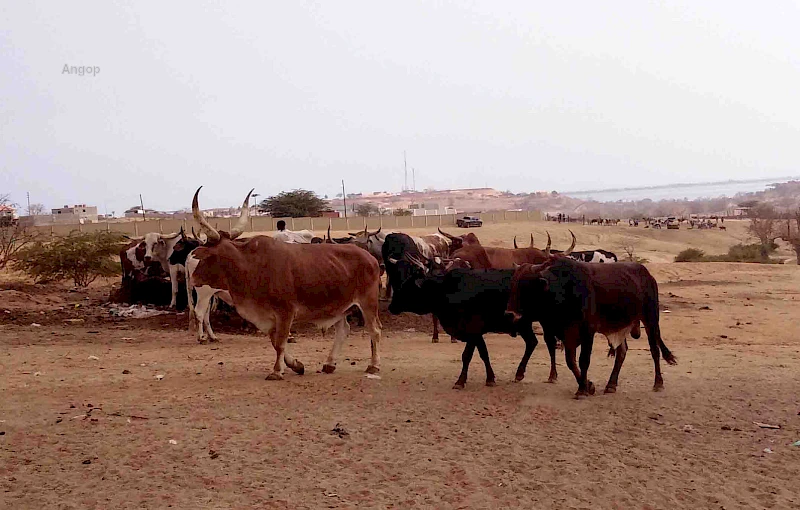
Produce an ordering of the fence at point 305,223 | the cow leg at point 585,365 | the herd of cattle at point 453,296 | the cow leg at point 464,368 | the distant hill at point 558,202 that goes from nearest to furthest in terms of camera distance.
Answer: the cow leg at point 585,365
the herd of cattle at point 453,296
the cow leg at point 464,368
the fence at point 305,223
the distant hill at point 558,202

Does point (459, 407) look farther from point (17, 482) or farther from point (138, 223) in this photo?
point (138, 223)

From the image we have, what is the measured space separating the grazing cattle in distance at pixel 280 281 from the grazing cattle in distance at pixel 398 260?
6.62 feet

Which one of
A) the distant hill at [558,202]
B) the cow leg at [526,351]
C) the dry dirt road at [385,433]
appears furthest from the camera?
the distant hill at [558,202]

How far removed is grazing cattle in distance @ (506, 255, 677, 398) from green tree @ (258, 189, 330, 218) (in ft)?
177

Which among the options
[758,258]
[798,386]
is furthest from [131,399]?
[758,258]

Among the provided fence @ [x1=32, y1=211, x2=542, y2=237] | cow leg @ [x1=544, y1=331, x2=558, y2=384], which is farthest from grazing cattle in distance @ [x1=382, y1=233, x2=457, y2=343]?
fence @ [x1=32, y1=211, x2=542, y2=237]

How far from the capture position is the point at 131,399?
27.5ft

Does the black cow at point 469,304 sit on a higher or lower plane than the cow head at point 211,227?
lower

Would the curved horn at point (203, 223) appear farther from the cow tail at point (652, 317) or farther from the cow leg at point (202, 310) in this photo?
the cow tail at point (652, 317)

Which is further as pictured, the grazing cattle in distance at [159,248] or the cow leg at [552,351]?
the grazing cattle in distance at [159,248]

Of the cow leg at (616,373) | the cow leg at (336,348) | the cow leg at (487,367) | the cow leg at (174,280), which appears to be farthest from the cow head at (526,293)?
the cow leg at (174,280)

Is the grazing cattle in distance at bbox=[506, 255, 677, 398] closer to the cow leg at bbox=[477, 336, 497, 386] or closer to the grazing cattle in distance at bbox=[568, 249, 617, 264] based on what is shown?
the cow leg at bbox=[477, 336, 497, 386]

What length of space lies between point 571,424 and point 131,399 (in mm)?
4405

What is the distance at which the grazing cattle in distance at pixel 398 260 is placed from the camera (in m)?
12.5
